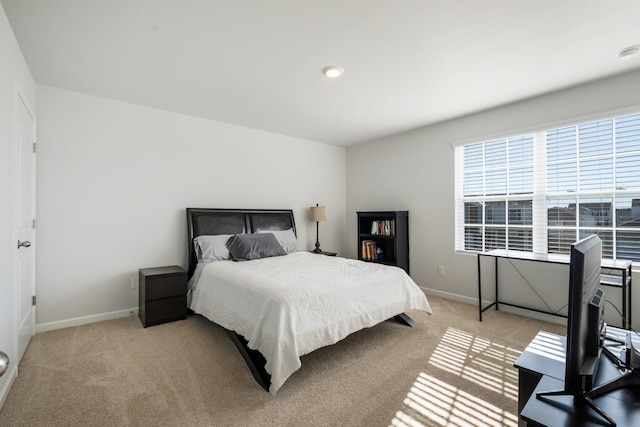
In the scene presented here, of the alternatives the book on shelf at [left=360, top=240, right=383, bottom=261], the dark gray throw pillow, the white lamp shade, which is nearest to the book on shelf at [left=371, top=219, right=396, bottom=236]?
the book on shelf at [left=360, top=240, right=383, bottom=261]

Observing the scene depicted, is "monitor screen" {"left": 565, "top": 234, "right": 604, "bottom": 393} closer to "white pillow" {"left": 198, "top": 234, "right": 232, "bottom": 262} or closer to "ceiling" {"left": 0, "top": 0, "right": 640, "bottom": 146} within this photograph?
"ceiling" {"left": 0, "top": 0, "right": 640, "bottom": 146}

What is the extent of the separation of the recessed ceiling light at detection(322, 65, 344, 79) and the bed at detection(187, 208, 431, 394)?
183 centimetres

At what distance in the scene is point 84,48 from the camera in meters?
2.36

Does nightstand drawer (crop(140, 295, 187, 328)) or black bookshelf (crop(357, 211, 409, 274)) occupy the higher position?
black bookshelf (crop(357, 211, 409, 274))

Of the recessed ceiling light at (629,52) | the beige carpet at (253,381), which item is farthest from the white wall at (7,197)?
the recessed ceiling light at (629,52)

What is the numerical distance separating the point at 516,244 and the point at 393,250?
1570 mm

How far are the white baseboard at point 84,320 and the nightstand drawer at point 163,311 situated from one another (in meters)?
0.38

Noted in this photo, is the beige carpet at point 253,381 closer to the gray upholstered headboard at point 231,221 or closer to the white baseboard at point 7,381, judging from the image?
the white baseboard at point 7,381

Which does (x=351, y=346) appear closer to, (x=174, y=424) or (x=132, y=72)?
(x=174, y=424)

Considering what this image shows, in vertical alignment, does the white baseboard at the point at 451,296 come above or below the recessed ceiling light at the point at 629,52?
below

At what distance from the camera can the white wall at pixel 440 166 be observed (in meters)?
2.99

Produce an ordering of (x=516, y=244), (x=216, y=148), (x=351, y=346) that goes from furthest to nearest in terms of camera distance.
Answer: (x=216, y=148)
(x=516, y=244)
(x=351, y=346)

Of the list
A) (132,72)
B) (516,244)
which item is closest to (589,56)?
(516,244)

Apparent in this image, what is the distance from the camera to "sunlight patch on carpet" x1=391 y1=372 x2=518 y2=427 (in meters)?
1.71
